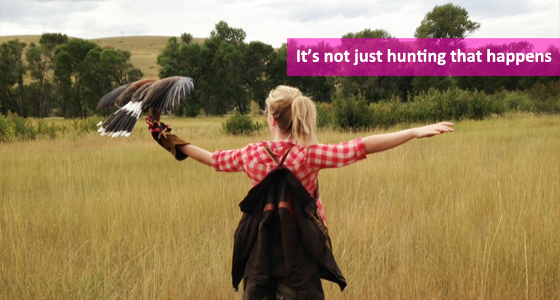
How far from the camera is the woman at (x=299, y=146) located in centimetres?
193

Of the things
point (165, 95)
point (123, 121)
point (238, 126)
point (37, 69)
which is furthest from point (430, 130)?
point (37, 69)

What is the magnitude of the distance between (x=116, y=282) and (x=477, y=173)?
5.73 metres

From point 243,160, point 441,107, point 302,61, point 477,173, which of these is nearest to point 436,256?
point 243,160

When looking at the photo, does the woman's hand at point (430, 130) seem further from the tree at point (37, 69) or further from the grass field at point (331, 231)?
the tree at point (37, 69)

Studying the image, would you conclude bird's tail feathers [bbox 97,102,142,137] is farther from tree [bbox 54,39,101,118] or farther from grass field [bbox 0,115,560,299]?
tree [bbox 54,39,101,118]

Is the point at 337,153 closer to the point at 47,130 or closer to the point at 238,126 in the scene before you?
the point at 238,126

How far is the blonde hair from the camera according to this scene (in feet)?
Result: 6.18

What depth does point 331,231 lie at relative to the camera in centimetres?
416

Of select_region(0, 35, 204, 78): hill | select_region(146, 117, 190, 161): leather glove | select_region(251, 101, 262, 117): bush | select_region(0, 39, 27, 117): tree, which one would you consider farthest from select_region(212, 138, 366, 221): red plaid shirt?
select_region(0, 35, 204, 78): hill

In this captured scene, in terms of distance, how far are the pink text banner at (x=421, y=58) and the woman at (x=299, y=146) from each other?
145ft

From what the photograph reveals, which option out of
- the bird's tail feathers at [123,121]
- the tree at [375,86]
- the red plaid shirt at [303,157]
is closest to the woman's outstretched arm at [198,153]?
the red plaid shirt at [303,157]

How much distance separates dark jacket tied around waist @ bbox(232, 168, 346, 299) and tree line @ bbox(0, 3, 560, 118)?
39.2 meters

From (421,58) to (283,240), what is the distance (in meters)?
48.3

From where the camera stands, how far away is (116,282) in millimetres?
3273
